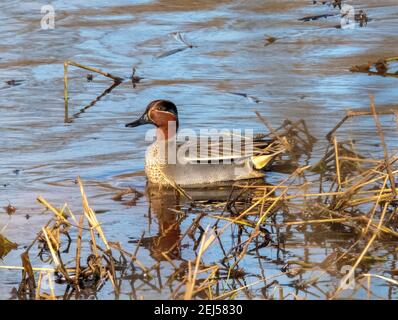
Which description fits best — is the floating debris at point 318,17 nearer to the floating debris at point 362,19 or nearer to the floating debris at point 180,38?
the floating debris at point 362,19

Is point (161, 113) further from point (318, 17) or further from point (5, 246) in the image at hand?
point (318, 17)

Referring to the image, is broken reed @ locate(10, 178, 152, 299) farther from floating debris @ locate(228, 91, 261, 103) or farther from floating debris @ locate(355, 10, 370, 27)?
floating debris @ locate(355, 10, 370, 27)

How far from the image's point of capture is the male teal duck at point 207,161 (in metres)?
8.45

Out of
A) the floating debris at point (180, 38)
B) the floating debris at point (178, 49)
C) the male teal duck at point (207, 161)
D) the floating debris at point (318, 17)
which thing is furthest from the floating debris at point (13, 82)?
the floating debris at point (318, 17)

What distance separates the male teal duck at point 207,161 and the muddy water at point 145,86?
18cm

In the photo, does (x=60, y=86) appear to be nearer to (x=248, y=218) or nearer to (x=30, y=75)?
(x=30, y=75)

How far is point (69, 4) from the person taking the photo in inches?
559

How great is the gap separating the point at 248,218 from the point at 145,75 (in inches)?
176

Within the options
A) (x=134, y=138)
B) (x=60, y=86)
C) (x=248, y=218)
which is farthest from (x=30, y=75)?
(x=248, y=218)

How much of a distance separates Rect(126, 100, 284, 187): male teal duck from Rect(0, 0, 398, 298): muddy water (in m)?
0.18

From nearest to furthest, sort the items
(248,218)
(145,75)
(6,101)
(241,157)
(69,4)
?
1. (248,218)
2. (241,157)
3. (6,101)
4. (145,75)
5. (69,4)

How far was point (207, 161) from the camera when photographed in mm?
8555

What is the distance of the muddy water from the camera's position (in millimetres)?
7887

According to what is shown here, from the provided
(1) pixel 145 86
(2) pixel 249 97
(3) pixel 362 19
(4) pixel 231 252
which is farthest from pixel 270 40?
(4) pixel 231 252
